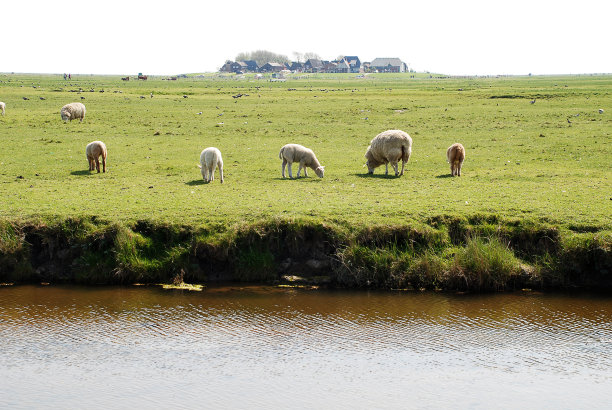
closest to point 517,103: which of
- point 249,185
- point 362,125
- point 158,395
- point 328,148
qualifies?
point 362,125

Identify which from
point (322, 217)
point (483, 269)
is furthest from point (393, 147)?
point (483, 269)

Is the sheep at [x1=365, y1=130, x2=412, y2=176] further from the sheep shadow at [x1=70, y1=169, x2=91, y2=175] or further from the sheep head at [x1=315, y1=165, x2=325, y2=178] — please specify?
the sheep shadow at [x1=70, y1=169, x2=91, y2=175]

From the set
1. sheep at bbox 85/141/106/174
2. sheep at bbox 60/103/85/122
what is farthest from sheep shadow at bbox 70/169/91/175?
sheep at bbox 60/103/85/122

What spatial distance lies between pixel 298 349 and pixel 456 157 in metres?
14.5

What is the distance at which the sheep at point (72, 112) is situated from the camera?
44.2m

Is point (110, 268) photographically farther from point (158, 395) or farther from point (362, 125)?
point (362, 125)

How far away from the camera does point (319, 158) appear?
30.6 metres

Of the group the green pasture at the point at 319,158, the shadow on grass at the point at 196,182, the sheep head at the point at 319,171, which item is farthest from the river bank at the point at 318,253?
the sheep head at the point at 319,171

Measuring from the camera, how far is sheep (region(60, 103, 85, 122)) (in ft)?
145

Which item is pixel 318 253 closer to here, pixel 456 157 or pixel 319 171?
pixel 319 171

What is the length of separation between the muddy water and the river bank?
57 centimetres

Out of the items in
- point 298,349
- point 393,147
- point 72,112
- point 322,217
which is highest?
point 72,112

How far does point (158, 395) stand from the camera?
10.7 metres

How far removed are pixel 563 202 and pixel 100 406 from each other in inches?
563
